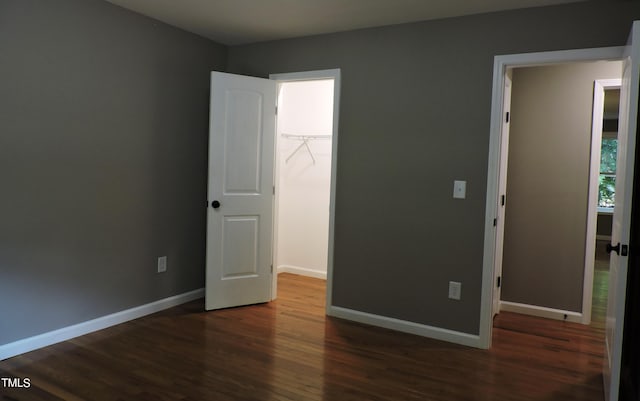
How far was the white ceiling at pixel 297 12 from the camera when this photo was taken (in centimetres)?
323

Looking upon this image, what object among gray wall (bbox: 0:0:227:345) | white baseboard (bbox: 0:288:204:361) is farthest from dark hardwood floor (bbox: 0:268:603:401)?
gray wall (bbox: 0:0:227:345)

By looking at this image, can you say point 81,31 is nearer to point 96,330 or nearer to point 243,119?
point 243,119

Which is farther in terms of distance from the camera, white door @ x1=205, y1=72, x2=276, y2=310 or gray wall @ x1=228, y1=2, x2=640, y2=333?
white door @ x1=205, y1=72, x2=276, y2=310

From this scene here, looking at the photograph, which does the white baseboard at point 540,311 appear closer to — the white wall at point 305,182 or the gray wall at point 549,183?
the gray wall at point 549,183

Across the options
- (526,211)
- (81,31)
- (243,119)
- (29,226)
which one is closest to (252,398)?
(29,226)

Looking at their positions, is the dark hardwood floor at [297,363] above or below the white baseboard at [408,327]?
below

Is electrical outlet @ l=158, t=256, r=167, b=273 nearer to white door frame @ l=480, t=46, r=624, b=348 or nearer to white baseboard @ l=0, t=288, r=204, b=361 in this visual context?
white baseboard @ l=0, t=288, r=204, b=361

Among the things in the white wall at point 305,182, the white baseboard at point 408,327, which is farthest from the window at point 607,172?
the white baseboard at point 408,327

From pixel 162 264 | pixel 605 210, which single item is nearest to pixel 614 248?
pixel 162 264

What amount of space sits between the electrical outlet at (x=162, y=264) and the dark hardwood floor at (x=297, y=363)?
351mm

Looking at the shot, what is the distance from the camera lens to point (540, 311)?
4.20m

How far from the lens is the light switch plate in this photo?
349 cm

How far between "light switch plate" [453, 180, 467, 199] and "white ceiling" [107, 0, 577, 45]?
1.21 meters

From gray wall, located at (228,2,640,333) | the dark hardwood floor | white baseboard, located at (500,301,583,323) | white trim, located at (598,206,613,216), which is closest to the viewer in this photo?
the dark hardwood floor
